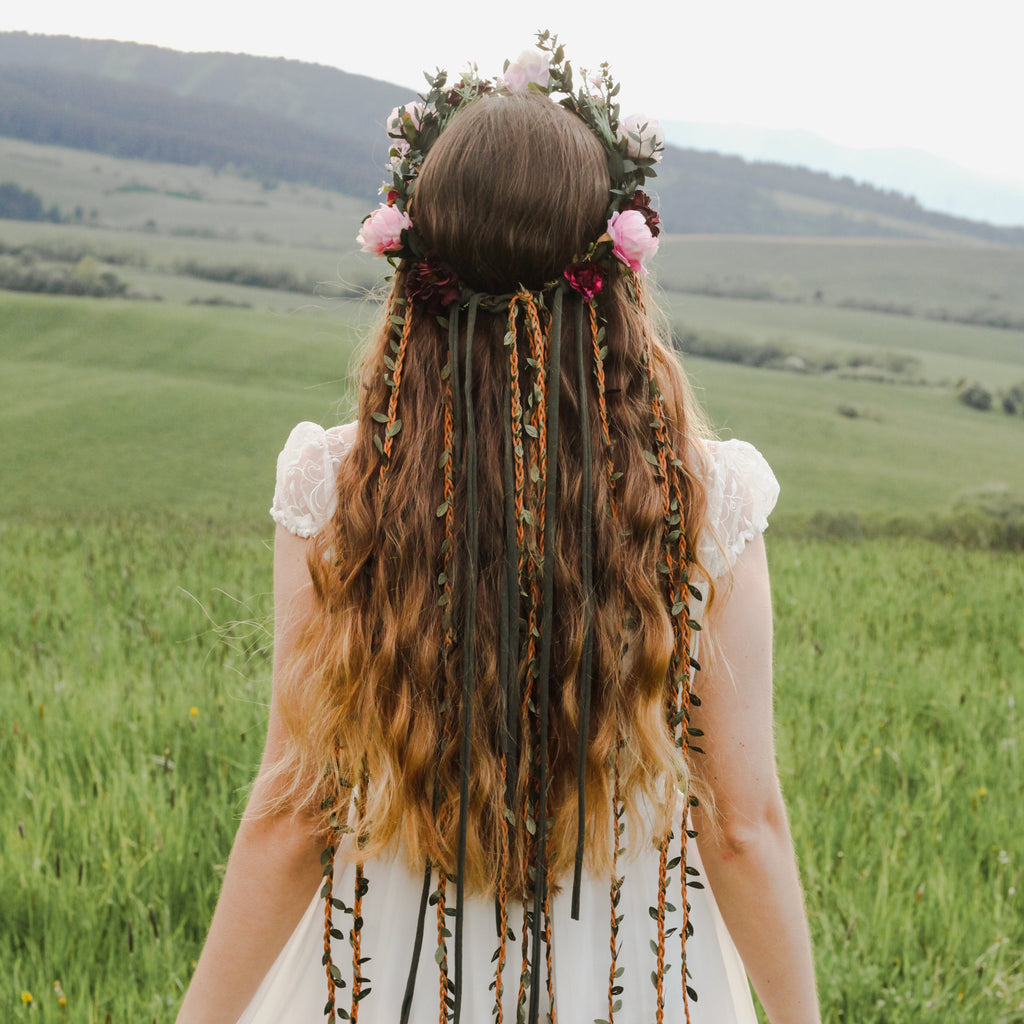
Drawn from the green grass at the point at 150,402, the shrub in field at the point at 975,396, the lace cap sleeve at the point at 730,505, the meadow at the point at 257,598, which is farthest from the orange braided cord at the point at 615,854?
the shrub in field at the point at 975,396

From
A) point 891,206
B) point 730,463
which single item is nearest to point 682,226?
point 891,206

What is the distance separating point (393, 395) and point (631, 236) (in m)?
0.32

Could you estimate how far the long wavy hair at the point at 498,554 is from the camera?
103 cm

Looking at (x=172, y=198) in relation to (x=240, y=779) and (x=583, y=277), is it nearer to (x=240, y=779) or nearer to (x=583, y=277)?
(x=240, y=779)

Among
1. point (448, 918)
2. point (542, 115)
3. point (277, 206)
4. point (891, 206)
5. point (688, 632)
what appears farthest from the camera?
point (891, 206)

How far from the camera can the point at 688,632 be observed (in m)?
1.12

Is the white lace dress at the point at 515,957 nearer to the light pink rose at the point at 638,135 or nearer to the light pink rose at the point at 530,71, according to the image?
the light pink rose at the point at 638,135

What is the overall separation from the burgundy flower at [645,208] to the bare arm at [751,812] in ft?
1.29

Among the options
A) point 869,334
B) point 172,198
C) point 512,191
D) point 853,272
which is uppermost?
point 853,272

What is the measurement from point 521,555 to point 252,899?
57 centimetres

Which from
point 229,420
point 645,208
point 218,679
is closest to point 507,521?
point 645,208

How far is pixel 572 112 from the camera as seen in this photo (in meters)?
1.09

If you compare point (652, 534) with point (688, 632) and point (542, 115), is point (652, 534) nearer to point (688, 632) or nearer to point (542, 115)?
point (688, 632)

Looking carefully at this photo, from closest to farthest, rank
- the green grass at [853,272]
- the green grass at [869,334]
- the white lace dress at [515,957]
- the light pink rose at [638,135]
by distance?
the light pink rose at [638,135] < the white lace dress at [515,957] < the green grass at [869,334] < the green grass at [853,272]
